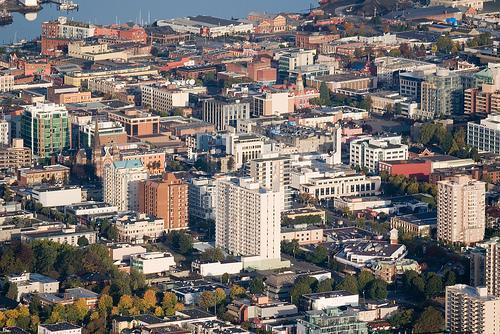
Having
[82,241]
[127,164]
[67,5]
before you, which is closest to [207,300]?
[82,241]

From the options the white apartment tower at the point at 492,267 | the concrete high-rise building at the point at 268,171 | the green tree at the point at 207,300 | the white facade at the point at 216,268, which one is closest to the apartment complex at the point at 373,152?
the concrete high-rise building at the point at 268,171

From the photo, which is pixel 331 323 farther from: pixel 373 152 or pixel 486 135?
pixel 486 135

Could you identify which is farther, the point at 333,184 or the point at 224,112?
the point at 224,112

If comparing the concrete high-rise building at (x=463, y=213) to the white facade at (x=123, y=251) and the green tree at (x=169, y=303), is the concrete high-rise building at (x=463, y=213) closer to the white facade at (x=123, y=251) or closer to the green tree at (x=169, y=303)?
the white facade at (x=123, y=251)

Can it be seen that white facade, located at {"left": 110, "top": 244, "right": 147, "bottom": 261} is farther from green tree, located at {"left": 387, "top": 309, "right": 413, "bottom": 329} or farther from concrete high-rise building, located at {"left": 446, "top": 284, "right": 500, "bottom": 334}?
concrete high-rise building, located at {"left": 446, "top": 284, "right": 500, "bottom": 334}

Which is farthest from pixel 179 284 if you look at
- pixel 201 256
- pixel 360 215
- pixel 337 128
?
pixel 337 128

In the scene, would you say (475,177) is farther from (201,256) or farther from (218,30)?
(218,30)
